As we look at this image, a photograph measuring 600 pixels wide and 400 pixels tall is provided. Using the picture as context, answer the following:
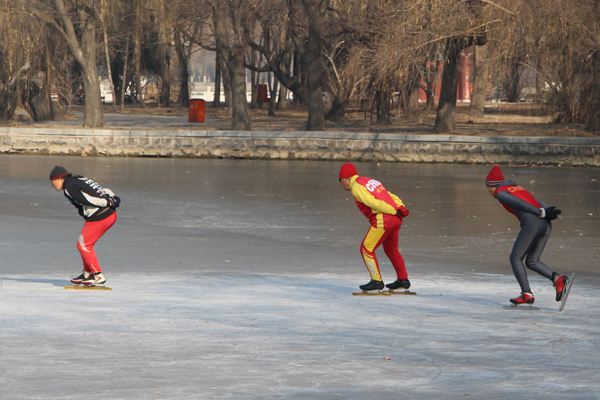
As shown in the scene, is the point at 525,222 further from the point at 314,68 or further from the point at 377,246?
the point at 314,68

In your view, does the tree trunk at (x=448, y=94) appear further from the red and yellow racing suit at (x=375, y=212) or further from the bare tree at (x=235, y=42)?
the red and yellow racing suit at (x=375, y=212)

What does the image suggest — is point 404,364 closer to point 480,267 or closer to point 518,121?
→ point 480,267

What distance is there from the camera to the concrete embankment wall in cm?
3525

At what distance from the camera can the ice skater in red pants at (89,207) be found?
40.4 feet

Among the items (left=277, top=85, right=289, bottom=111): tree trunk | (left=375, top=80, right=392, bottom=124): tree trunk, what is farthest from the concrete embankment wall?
(left=277, top=85, right=289, bottom=111): tree trunk

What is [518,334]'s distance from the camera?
10.2 meters

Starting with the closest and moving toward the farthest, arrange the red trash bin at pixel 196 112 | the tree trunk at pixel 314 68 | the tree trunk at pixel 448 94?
the tree trunk at pixel 448 94, the tree trunk at pixel 314 68, the red trash bin at pixel 196 112

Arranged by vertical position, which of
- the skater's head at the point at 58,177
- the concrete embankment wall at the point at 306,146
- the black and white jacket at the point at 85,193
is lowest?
the concrete embankment wall at the point at 306,146

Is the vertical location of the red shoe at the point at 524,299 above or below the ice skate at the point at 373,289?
above

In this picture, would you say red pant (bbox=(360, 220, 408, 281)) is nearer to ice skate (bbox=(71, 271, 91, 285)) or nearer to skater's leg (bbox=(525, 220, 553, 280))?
skater's leg (bbox=(525, 220, 553, 280))

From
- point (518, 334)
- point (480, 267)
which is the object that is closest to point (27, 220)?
point (480, 267)

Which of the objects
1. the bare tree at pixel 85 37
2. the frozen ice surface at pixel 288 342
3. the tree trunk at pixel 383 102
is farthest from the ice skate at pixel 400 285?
the bare tree at pixel 85 37

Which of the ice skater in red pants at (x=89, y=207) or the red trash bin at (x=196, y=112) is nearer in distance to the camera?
the ice skater in red pants at (x=89, y=207)

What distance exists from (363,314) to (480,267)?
4.27 m
